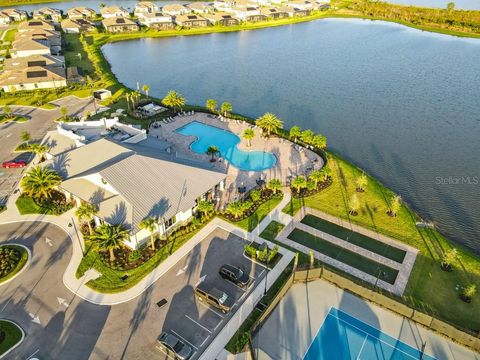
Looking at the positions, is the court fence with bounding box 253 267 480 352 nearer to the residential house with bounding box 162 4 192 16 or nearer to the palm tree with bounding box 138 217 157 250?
the palm tree with bounding box 138 217 157 250

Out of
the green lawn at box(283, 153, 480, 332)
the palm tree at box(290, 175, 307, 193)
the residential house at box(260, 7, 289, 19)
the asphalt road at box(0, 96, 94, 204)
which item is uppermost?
the residential house at box(260, 7, 289, 19)

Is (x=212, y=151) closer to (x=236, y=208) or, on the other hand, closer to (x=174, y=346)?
(x=236, y=208)

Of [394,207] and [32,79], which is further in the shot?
[32,79]

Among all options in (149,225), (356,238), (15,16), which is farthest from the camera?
(15,16)

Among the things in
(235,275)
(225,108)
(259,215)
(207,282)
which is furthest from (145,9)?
(235,275)

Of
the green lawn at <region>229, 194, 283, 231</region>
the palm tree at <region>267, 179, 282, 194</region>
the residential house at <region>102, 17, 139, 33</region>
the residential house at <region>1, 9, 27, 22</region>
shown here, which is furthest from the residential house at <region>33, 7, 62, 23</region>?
the green lawn at <region>229, 194, 283, 231</region>

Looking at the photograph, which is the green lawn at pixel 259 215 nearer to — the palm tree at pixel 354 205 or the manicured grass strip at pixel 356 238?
the manicured grass strip at pixel 356 238
